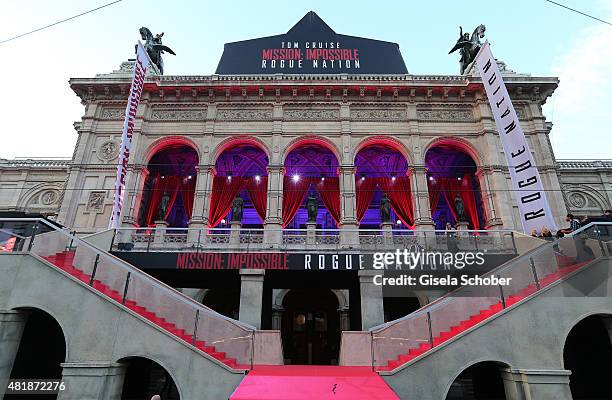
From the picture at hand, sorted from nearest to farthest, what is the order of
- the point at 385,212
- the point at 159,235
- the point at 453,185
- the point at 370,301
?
the point at 370,301 < the point at 159,235 < the point at 385,212 < the point at 453,185

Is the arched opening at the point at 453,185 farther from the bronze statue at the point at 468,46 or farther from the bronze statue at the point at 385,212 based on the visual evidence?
the bronze statue at the point at 468,46

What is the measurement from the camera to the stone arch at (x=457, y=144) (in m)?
18.5

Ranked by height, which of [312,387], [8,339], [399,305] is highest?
[399,305]

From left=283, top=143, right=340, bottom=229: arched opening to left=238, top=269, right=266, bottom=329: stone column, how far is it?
199 inches

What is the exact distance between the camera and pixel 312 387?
668cm

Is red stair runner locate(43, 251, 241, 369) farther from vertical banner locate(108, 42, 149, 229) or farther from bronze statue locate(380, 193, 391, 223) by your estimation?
bronze statue locate(380, 193, 391, 223)

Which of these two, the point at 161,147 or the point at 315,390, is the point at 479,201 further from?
the point at 161,147

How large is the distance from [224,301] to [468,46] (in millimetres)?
22015

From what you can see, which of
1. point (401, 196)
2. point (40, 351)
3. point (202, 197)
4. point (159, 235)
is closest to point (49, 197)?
point (202, 197)

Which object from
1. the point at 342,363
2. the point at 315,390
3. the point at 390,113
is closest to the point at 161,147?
the point at 390,113

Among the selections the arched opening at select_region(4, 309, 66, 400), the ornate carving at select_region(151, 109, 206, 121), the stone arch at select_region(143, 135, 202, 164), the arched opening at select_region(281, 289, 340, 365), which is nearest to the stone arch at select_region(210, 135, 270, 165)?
the stone arch at select_region(143, 135, 202, 164)

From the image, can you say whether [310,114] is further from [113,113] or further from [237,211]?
[113,113]

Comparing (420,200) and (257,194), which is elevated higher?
(257,194)

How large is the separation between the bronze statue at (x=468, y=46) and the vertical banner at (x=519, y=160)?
15.6 feet
